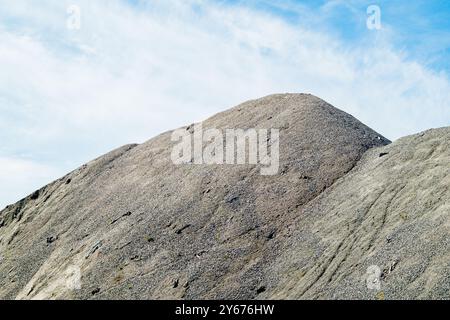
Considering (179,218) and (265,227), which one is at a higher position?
(179,218)

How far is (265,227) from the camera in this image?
108 ft

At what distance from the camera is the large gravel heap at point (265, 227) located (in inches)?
1054

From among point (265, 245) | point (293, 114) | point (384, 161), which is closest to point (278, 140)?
point (293, 114)

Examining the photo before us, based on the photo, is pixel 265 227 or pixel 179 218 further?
pixel 179 218

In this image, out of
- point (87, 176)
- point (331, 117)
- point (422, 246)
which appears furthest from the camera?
point (87, 176)

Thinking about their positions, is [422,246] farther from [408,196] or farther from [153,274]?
[153,274]

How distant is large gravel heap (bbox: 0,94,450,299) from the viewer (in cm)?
2678

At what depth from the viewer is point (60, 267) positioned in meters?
35.8

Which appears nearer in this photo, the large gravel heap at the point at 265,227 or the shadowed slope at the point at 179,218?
the large gravel heap at the point at 265,227

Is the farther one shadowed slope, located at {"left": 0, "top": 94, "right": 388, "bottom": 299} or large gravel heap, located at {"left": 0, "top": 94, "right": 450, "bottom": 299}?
shadowed slope, located at {"left": 0, "top": 94, "right": 388, "bottom": 299}

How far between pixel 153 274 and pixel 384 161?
18019mm
